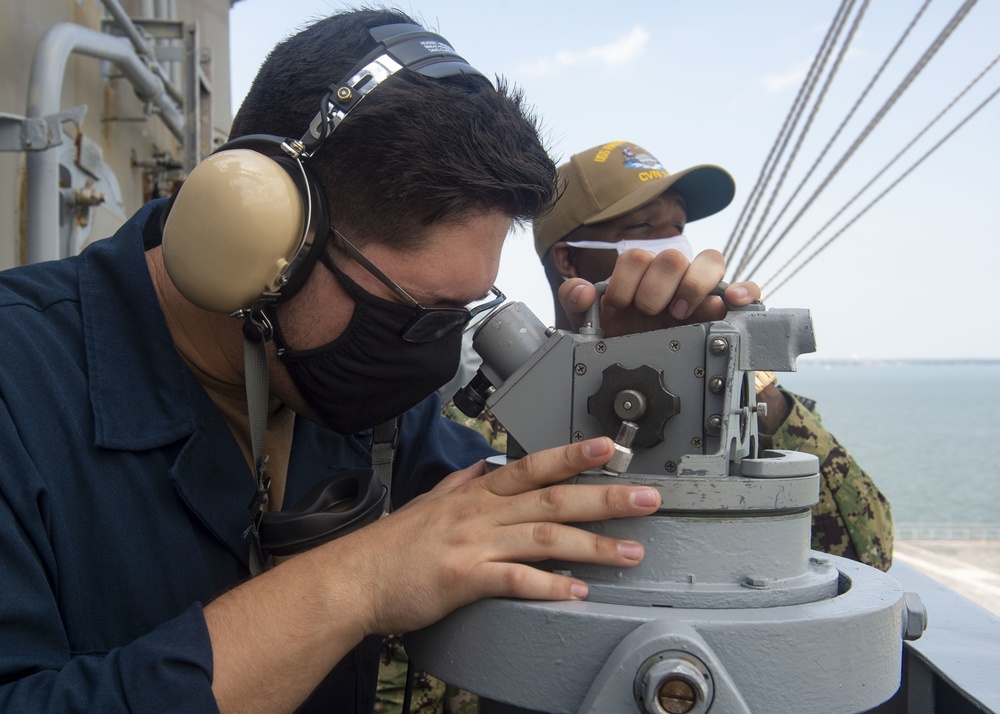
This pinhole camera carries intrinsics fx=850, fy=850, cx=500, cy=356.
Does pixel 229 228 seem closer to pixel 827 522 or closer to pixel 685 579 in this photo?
pixel 685 579

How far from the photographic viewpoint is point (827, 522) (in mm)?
2461

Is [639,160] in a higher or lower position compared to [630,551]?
higher

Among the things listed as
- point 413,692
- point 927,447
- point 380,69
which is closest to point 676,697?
point 380,69

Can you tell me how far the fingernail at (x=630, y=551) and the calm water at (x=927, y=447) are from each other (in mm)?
2766

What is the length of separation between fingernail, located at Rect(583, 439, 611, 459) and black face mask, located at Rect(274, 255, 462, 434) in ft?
1.77

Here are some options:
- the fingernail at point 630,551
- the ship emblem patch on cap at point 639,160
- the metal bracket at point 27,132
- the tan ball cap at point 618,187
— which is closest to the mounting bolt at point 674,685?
the fingernail at point 630,551

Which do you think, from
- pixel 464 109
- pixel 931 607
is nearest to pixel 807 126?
pixel 931 607

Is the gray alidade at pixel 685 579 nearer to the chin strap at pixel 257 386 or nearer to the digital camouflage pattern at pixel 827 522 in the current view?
the chin strap at pixel 257 386

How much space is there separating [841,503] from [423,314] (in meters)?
1.52

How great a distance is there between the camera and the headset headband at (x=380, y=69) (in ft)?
4.85

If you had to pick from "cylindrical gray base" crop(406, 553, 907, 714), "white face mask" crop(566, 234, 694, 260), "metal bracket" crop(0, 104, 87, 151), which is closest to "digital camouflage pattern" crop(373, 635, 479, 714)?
"cylindrical gray base" crop(406, 553, 907, 714)

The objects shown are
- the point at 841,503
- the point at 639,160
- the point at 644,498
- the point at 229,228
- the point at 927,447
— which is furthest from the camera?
the point at 927,447

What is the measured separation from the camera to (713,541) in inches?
44.8

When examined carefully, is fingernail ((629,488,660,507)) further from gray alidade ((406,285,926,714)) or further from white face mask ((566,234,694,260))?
white face mask ((566,234,694,260))
